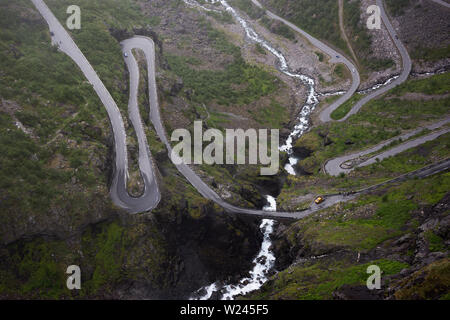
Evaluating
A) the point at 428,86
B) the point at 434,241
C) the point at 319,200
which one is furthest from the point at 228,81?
the point at 434,241

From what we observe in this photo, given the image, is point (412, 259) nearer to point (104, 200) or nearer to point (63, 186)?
point (104, 200)

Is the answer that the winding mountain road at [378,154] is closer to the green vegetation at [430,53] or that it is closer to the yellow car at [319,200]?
the yellow car at [319,200]

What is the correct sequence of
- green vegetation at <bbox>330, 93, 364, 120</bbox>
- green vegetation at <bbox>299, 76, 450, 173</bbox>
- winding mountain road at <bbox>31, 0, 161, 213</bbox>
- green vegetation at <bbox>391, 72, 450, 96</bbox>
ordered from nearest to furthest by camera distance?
winding mountain road at <bbox>31, 0, 161, 213</bbox>, green vegetation at <bbox>299, 76, 450, 173</bbox>, green vegetation at <bbox>391, 72, 450, 96</bbox>, green vegetation at <bbox>330, 93, 364, 120</bbox>

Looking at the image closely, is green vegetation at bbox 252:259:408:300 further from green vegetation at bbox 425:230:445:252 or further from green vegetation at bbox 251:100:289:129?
green vegetation at bbox 251:100:289:129

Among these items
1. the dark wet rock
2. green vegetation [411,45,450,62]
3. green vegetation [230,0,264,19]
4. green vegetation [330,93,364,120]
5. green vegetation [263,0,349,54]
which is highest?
green vegetation [230,0,264,19]

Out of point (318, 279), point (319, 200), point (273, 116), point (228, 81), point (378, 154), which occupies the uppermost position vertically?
point (228, 81)

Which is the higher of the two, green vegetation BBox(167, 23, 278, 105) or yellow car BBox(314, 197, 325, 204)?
green vegetation BBox(167, 23, 278, 105)

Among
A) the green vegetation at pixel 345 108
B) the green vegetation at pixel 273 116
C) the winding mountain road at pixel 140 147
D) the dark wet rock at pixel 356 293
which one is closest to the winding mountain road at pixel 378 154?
the winding mountain road at pixel 140 147

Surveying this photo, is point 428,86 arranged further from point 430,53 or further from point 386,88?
point 430,53

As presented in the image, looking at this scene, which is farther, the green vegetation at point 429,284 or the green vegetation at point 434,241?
the green vegetation at point 434,241

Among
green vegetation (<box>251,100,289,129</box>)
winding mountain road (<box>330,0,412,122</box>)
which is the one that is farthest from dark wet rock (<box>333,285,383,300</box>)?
green vegetation (<box>251,100,289,129</box>)
